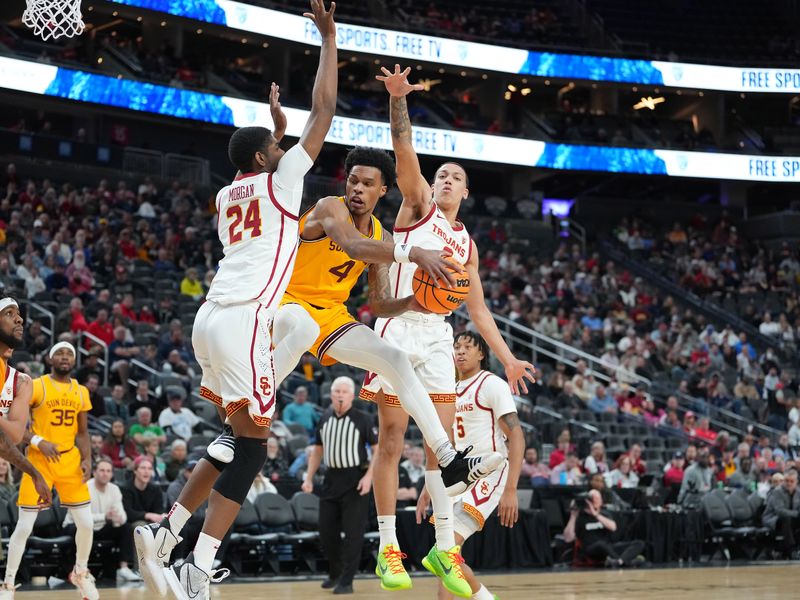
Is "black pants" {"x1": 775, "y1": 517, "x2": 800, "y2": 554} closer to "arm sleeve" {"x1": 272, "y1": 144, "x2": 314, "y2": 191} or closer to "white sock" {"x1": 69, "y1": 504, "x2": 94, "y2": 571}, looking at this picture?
"white sock" {"x1": 69, "y1": 504, "x2": 94, "y2": 571}

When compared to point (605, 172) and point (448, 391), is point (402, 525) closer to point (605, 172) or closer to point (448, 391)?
point (448, 391)

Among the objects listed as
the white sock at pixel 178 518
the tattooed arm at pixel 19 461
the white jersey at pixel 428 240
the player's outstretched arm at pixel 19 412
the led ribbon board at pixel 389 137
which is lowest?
the white sock at pixel 178 518

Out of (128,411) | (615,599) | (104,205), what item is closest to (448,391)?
(615,599)

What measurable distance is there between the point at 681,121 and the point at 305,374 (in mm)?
22565

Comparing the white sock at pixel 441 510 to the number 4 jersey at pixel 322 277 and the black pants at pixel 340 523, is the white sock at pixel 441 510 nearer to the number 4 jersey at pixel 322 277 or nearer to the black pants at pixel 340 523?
the number 4 jersey at pixel 322 277

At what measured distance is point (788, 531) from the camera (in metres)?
16.0

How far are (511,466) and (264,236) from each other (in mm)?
2687

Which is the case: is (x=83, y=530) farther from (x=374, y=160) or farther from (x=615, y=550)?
(x=615, y=550)

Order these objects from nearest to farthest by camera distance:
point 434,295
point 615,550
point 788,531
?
point 434,295 < point 615,550 < point 788,531

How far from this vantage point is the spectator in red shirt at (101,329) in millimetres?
16250

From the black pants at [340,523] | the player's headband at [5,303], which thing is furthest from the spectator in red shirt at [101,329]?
the player's headband at [5,303]

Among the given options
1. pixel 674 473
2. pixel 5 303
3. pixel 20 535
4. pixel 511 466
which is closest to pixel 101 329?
pixel 20 535

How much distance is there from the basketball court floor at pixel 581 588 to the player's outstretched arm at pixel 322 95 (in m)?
4.50

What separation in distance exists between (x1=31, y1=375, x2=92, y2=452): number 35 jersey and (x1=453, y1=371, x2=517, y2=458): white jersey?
11.6 feet
